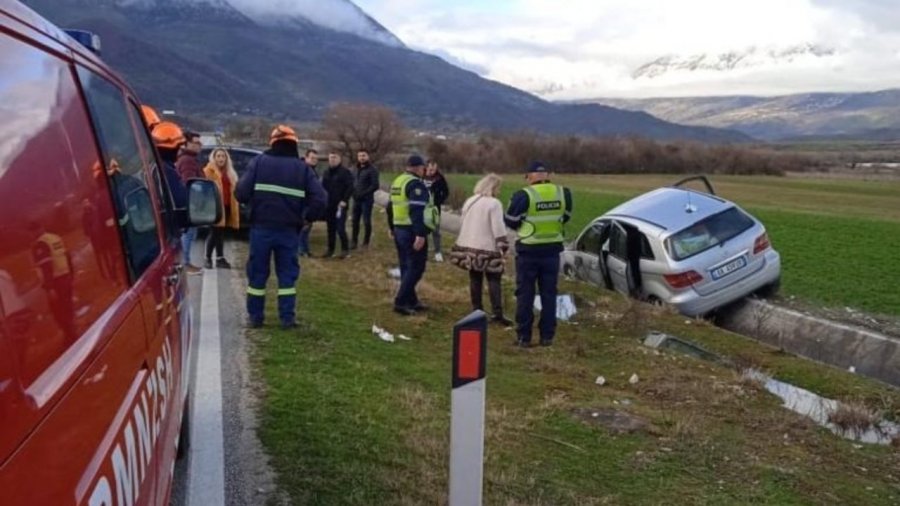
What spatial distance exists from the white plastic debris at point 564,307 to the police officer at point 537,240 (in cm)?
211

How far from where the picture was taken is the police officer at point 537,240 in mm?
9492

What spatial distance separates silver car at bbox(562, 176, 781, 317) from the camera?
42.4 feet

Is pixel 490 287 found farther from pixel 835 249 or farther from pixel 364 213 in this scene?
pixel 835 249

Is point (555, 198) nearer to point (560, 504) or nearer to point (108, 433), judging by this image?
point (560, 504)

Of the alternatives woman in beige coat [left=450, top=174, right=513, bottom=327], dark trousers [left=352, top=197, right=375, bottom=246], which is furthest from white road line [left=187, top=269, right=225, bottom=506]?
dark trousers [left=352, top=197, right=375, bottom=246]

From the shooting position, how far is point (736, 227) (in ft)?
43.2

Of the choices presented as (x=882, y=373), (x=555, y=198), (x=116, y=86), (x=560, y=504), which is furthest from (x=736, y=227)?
(x=116, y=86)

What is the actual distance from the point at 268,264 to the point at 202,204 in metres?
3.78

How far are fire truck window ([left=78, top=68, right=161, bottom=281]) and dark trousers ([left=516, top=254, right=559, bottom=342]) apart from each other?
607 cm

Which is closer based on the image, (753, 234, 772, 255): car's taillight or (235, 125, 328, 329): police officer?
(235, 125, 328, 329): police officer

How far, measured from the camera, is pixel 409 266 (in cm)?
1067

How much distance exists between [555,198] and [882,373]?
16.5 ft

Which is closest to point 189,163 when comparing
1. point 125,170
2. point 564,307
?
point 564,307

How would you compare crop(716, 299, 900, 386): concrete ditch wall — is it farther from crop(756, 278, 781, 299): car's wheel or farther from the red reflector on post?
the red reflector on post
